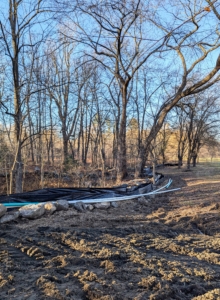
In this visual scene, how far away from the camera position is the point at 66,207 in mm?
5766

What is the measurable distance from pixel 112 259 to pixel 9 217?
2.74 meters

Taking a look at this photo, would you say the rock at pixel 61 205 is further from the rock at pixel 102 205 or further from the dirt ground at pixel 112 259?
the rock at pixel 102 205

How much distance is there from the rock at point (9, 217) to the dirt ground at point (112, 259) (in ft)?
0.39

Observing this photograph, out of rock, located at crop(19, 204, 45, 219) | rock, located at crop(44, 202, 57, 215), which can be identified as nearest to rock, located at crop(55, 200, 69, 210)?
rock, located at crop(44, 202, 57, 215)

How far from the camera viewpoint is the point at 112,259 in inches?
115

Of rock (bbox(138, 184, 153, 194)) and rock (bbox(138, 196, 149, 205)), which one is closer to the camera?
rock (bbox(138, 196, 149, 205))

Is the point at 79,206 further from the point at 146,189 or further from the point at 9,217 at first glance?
the point at 146,189

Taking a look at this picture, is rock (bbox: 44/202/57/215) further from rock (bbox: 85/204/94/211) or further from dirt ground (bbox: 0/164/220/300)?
rock (bbox: 85/204/94/211)

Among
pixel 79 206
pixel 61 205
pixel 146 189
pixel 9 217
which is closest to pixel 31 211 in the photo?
pixel 9 217

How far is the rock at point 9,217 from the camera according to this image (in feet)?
15.8

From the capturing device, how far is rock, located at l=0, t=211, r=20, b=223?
481 cm

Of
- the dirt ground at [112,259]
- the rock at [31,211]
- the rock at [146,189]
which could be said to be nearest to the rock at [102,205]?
the dirt ground at [112,259]

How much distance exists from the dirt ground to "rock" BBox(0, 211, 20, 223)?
0.12 metres

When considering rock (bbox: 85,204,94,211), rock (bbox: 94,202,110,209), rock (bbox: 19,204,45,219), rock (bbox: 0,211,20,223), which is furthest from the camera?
rock (bbox: 94,202,110,209)
